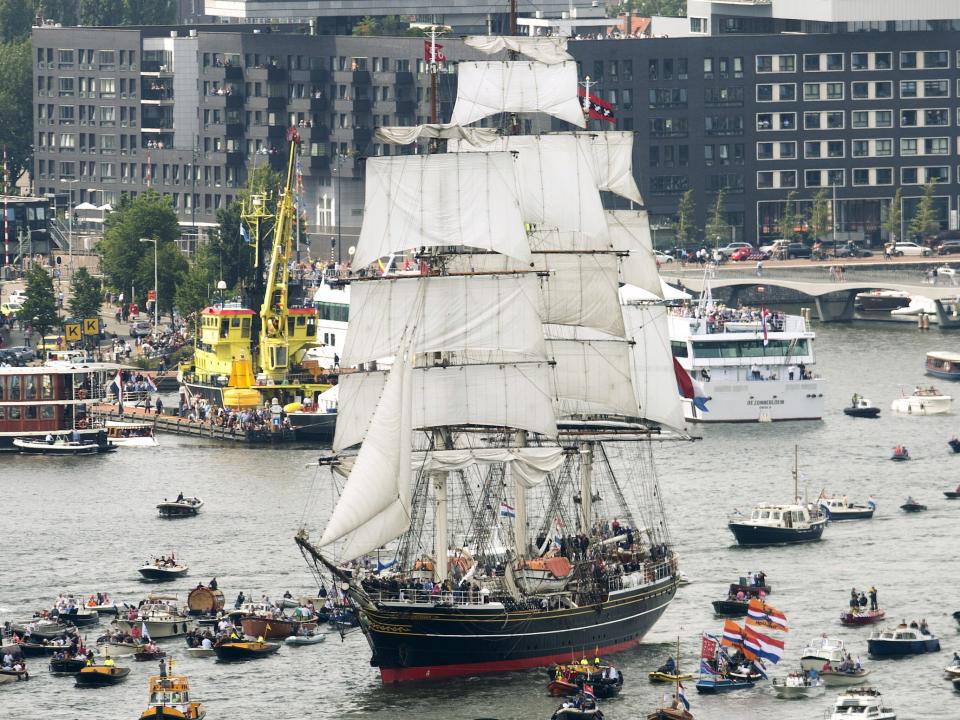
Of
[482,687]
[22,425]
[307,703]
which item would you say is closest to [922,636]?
[482,687]

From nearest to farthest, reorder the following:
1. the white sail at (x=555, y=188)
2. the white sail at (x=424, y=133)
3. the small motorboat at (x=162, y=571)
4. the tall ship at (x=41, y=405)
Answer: the white sail at (x=424, y=133)
the white sail at (x=555, y=188)
the small motorboat at (x=162, y=571)
the tall ship at (x=41, y=405)

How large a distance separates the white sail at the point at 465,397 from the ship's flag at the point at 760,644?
13.3 meters

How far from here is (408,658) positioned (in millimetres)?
110250

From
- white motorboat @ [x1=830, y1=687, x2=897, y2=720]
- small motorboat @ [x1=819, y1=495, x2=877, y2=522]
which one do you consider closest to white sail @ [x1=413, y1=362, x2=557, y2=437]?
white motorboat @ [x1=830, y1=687, x2=897, y2=720]

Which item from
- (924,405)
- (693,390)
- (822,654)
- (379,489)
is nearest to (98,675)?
(379,489)

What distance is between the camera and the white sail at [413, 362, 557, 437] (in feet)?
383

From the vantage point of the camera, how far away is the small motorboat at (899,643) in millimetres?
115375

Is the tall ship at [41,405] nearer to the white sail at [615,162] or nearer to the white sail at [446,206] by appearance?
the white sail at [615,162]

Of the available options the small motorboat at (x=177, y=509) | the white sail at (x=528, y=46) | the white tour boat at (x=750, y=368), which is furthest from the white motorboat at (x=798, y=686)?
the white tour boat at (x=750, y=368)

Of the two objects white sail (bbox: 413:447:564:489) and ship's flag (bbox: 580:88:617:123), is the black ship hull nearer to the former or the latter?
white sail (bbox: 413:447:564:489)

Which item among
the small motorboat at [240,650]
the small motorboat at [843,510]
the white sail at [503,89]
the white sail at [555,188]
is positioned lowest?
the small motorboat at [240,650]

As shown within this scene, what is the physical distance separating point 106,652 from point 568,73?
139ft

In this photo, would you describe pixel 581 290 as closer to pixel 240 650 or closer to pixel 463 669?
pixel 463 669

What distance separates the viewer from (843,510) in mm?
148375
